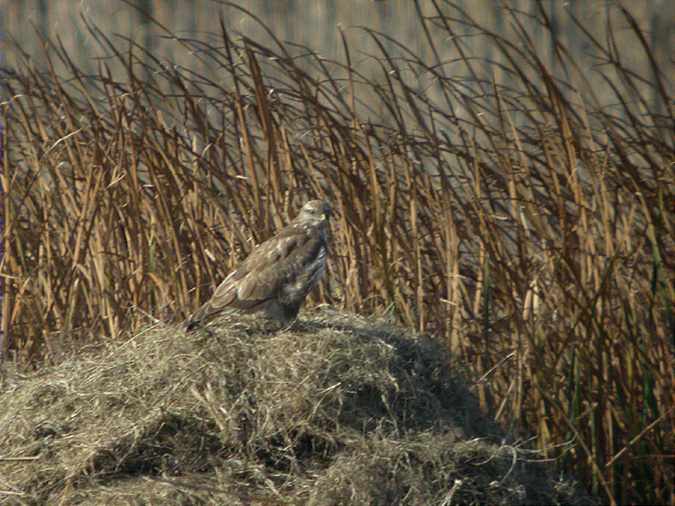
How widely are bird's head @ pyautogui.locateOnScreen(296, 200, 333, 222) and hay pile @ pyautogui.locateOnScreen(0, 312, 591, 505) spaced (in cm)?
82

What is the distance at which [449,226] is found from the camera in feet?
15.1

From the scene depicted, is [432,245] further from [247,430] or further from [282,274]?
[247,430]

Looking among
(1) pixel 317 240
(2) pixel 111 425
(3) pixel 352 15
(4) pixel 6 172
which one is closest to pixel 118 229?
(4) pixel 6 172

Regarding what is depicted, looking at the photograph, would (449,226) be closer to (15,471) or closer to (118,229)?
(118,229)

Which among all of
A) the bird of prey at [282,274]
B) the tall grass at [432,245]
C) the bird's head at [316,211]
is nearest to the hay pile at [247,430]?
the bird of prey at [282,274]

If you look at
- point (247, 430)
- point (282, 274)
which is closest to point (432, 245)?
point (282, 274)

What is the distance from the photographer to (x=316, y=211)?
14.3ft

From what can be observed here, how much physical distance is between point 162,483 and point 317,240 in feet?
4.45

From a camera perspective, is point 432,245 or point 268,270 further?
point 432,245

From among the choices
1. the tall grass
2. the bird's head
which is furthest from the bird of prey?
the tall grass

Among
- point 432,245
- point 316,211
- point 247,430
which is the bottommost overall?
point 247,430

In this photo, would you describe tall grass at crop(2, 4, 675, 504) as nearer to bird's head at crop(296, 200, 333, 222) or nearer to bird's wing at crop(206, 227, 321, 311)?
bird's head at crop(296, 200, 333, 222)

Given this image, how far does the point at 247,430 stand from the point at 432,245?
1829 millimetres

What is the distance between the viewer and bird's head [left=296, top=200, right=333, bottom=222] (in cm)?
436
